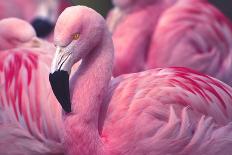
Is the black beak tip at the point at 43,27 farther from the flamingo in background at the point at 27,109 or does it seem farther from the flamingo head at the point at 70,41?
the flamingo head at the point at 70,41

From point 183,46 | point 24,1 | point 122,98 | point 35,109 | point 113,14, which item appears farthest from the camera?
point 24,1

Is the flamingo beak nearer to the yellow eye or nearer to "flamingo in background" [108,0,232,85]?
the yellow eye

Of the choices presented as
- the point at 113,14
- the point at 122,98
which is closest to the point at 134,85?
the point at 122,98

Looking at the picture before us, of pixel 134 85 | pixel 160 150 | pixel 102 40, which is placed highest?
pixel 102 40

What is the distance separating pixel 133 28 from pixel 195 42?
1.61 feet

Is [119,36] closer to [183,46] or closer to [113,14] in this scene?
[113,14]

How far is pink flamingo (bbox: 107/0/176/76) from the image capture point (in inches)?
177

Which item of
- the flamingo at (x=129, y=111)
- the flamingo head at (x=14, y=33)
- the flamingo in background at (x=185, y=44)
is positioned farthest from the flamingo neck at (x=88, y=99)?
the flamingo in background at (x=185, y=44)

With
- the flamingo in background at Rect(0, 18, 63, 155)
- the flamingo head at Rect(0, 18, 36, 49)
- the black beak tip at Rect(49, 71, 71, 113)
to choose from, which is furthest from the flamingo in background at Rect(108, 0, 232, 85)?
the black beak tip at Rect(49, 71, 71, 113)

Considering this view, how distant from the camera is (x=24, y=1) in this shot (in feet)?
17.7

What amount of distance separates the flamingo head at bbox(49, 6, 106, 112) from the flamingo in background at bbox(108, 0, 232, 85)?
172 cm

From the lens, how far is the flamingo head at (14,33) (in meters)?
3.58

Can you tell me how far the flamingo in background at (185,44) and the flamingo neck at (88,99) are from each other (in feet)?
5.35

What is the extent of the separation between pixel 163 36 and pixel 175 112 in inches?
67.8
